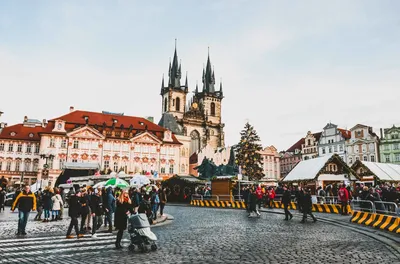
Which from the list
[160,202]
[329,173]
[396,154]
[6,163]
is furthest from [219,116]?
[160,202]

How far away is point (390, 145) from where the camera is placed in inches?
2781

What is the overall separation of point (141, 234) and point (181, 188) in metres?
31.0

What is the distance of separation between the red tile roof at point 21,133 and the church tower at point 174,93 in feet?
142

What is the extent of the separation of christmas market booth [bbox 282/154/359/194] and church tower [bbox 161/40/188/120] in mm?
70294

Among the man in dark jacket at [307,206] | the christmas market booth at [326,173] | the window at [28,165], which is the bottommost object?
the man in dark jacket at [307,206]

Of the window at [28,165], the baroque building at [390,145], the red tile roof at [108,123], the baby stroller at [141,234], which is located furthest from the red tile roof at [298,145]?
the baby stroller at [141,234]

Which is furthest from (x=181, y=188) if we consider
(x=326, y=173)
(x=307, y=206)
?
(x=307, y=206)

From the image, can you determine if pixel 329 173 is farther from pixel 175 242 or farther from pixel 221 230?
pixel 175 242

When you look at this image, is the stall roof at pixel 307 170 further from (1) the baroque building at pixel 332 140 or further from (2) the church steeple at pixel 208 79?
(2) the church steeple at pixel 208 79

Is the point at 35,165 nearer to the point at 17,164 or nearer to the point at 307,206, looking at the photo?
the point at 17,164

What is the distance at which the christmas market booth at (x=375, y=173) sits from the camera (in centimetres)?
3348

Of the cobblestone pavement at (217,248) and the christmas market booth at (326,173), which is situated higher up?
the christmas market booth at (326,173)

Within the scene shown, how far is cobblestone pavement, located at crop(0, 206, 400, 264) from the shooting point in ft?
27.0

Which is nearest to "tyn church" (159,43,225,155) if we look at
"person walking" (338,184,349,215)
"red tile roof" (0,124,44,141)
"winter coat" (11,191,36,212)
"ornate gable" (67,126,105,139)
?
"ornate gable" (67,126,105,139)
